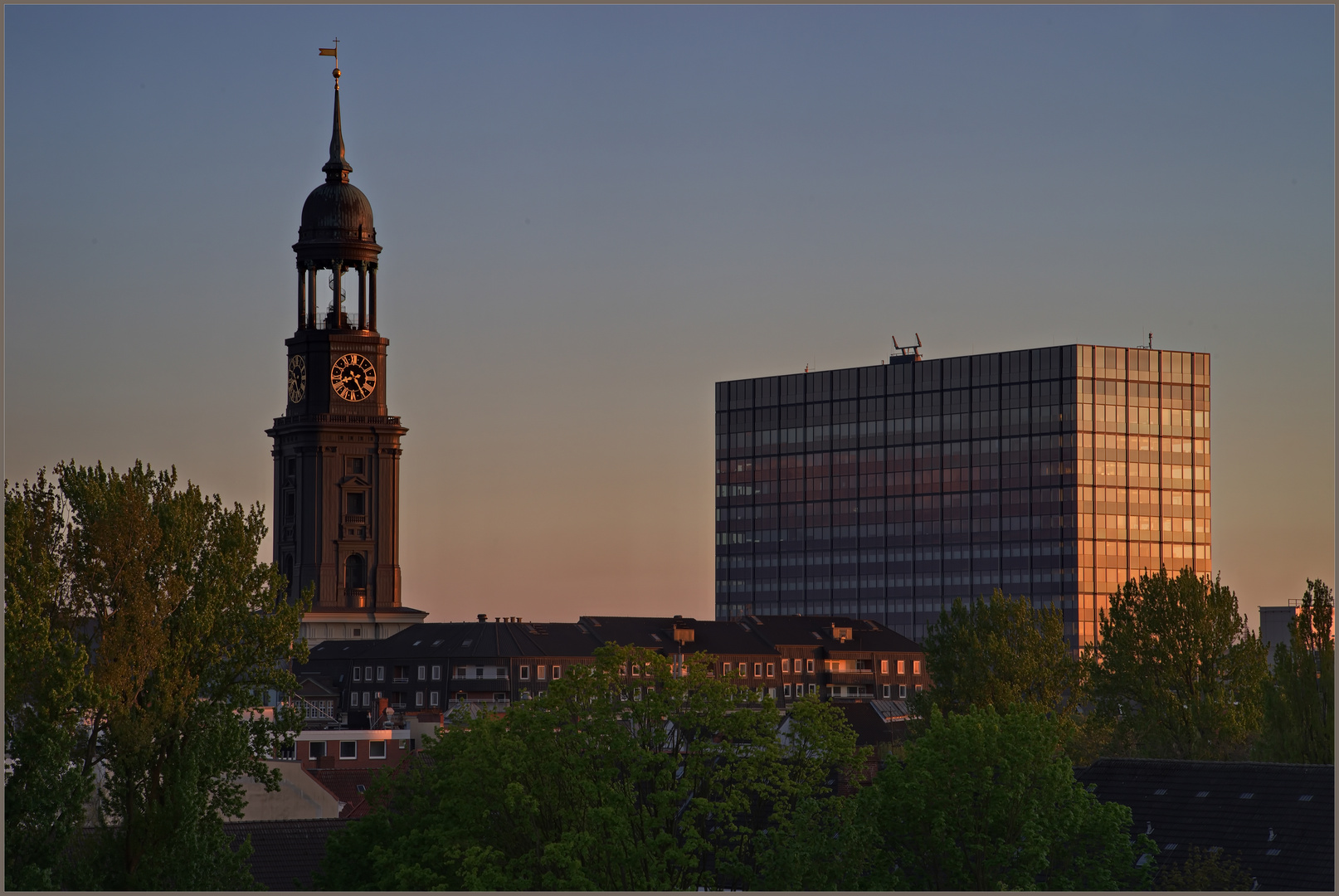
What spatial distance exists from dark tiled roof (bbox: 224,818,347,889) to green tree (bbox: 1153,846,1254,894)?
1051 inches

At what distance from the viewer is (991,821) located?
60844mm

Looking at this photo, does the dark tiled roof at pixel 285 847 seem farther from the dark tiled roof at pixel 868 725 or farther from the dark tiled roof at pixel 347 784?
the dark tiled roof at pixel 868 725

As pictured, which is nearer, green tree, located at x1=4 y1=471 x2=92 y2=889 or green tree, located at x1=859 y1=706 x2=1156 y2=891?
green tree, located at x1=4 y1=471 x2=92 y2=889

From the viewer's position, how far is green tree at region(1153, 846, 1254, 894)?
62.8 meters

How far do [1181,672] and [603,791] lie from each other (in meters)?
52.8

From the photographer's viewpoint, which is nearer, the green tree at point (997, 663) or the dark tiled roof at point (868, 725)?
the green tree at point (997, 663)

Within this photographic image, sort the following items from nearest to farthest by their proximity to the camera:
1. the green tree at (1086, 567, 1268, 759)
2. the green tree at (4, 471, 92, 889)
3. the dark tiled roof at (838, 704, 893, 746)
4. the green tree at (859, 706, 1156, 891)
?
1. the green tree at (4, 471, 92, 889)
2. the green tree at (859, 706, 1156, 891)
3. the green tree at (1086, 567, 1268, 759)
4. the dark tiled roof at (838, 704, 893, 746)

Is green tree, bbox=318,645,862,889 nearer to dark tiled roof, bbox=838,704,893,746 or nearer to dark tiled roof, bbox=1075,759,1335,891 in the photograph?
dark tiled roof, bbox=1075,759,1335,891

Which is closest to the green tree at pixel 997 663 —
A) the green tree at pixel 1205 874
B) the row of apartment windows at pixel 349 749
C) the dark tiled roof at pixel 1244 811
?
the dark tiled roof at pixel 1244 811

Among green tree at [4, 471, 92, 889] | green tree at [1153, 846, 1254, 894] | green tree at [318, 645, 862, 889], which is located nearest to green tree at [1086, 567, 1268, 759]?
green tree at [1153, 846, 1254, 894]

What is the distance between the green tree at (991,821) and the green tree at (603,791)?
2642mm

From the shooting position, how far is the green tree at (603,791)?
5797cm

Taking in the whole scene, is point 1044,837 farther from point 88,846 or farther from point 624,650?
point 88,846

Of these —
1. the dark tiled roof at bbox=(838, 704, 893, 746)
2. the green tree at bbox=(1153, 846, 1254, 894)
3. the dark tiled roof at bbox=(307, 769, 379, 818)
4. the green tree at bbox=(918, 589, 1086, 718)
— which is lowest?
the dark tiled roof at bbox=(307, 769, 379, 818)
